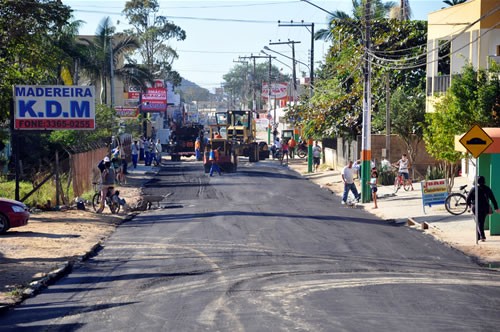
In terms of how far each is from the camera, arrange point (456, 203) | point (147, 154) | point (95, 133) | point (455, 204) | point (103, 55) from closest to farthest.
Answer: point (456, 203)
point (455, 204)
point (95, 133)
point (147, 154)
point (103, 55)

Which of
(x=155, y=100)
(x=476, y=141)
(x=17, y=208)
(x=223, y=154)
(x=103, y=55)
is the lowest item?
(x=17, y=208)

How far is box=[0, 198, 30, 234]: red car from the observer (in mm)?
21078

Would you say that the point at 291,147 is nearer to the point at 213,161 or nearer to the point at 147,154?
the point at 147,154

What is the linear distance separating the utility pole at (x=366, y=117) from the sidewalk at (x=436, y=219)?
0.70 metres

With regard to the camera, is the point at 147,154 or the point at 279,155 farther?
the point at 279,155

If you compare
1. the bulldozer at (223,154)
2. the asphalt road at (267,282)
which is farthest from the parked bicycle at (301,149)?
the asphalt road at (267,282)

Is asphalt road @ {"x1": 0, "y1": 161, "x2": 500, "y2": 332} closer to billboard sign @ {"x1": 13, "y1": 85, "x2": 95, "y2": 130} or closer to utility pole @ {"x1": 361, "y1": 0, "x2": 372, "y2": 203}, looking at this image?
billboard sign @ {"x1": 13, "y1": 85, "x2": 95, "y2": 130}

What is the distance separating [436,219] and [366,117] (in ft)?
22.4

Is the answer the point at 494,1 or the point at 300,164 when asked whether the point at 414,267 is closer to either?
the point at 494,1

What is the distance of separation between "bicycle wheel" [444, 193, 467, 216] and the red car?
41.9ft

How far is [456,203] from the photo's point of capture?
85.0 feet

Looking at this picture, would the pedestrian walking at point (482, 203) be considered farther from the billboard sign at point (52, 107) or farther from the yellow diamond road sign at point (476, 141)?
the billboard sign at point (52, 107)

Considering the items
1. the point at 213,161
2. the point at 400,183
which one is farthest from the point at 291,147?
the point at 400,183

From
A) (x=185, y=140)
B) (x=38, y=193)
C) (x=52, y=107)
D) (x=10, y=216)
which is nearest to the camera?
(x=10, y=216)
